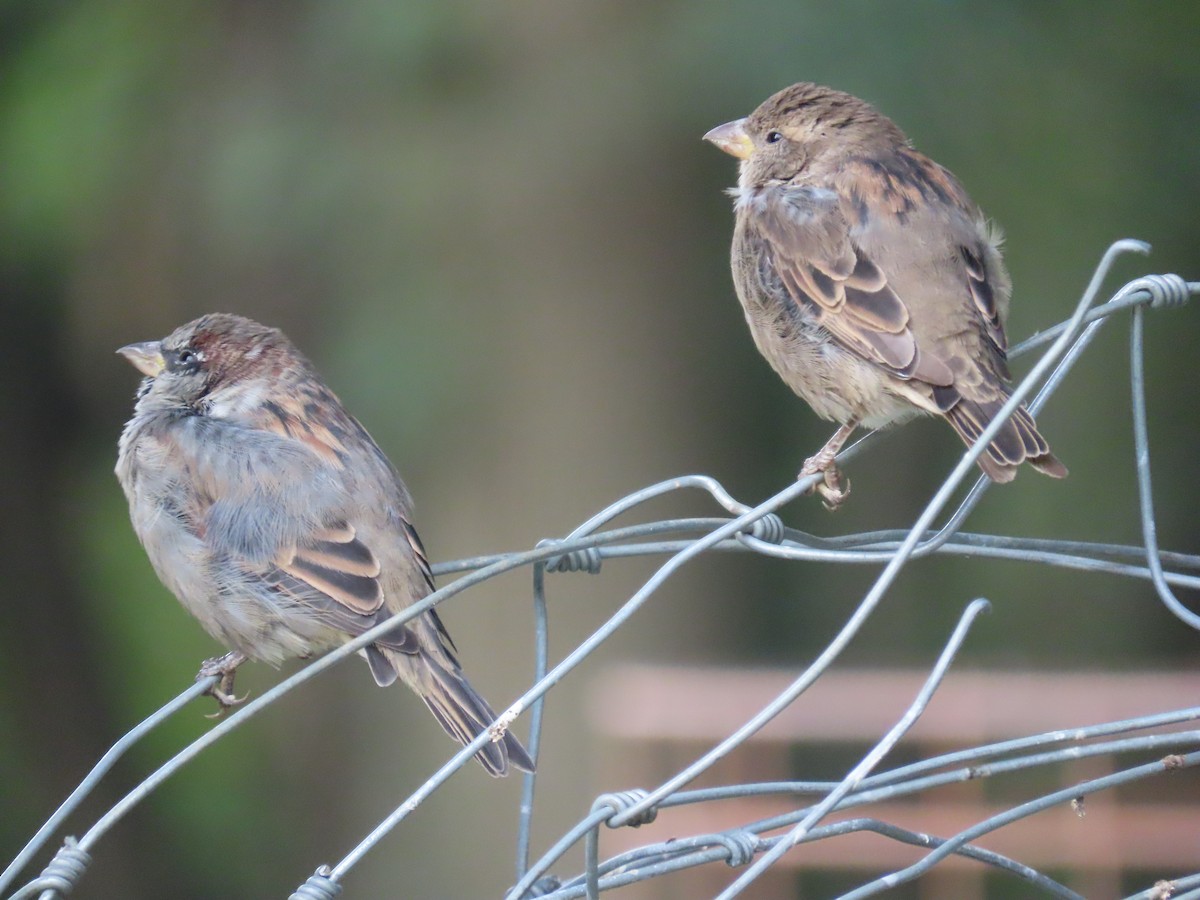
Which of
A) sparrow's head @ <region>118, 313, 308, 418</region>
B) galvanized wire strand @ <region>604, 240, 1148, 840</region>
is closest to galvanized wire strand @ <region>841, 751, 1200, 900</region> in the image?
galvanized wire strand @ <region>604, 240, 1148, 840</region>

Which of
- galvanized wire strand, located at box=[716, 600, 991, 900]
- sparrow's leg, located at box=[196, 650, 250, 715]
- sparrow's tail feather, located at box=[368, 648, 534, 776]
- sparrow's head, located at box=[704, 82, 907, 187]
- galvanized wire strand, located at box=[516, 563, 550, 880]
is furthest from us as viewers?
sparrow's head, located at box=[704, 82, 907, 187]

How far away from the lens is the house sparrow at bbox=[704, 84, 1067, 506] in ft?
11.2

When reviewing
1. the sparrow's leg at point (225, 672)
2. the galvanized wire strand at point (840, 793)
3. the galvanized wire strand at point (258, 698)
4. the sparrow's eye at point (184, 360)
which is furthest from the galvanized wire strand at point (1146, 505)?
the sparrow's eye at point (184, 360)

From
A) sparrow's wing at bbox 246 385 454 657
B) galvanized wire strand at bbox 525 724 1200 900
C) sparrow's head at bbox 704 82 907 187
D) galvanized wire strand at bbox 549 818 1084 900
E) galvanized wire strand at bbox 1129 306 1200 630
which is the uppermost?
sparrow's head at bbox 704 82 907 187

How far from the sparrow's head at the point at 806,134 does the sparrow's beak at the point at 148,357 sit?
5.58ft

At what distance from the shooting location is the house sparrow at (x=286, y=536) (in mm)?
3090

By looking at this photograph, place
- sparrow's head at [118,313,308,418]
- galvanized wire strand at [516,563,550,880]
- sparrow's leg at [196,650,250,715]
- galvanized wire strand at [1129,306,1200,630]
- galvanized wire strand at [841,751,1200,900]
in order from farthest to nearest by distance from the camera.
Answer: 1. sparrow's head at [118,313,308,418]
2. sparrow's leg at [196,650,250,715]
3. galvanized wire strand at [516,563,550,880]
4. galvanized wire strand at [1129,306,1200,630]
5. galvanized wire strand at [841,751,1200,900]

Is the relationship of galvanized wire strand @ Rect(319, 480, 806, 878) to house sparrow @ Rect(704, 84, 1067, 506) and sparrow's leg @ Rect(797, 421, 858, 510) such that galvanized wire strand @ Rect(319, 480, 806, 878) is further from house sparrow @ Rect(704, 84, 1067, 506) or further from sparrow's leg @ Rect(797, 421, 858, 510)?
house sparrow @ Rect(704, 84, 1067, 506)

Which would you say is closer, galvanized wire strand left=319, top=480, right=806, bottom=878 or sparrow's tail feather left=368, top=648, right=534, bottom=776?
galvanized wire strand left=319, top=480, right=806, bottom=878

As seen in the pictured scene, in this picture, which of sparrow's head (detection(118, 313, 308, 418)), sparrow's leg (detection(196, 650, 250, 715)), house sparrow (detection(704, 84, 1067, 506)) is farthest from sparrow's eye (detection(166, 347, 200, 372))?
house sparrow (detection(704, 84, 1067, 506))

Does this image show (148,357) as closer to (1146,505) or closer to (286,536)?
(286,536)

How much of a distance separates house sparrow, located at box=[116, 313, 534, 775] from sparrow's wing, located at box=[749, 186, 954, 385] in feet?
3.72

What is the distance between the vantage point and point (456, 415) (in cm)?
583

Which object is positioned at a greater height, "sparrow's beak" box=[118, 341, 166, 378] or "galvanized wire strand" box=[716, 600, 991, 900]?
"sparrow's beak" box=[118, 341, 166, 378]
